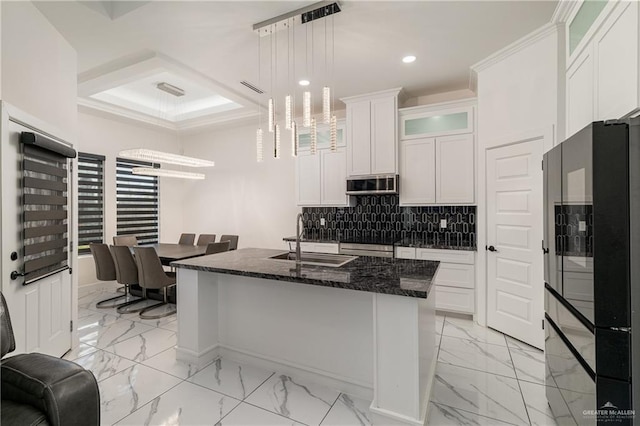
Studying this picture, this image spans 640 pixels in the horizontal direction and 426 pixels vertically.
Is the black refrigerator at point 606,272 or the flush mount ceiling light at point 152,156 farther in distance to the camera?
the flush mount ceiling light at point 152,156

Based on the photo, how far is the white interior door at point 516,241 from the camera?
9.73ft

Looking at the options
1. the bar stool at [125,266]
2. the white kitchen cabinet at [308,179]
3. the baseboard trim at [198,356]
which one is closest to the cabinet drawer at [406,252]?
the white kitchen cabinet at [308,179]

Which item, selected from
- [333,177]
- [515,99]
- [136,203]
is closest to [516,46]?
[515,99]

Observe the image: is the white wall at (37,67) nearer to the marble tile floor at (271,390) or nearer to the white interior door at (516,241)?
the marble tile floor at (271,390)

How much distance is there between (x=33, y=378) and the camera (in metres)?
1.30

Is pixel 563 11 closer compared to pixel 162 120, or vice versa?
pixel 563 11

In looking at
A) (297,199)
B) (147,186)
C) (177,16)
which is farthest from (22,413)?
(147,186)

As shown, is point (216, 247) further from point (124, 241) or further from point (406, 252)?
point (406, 252)

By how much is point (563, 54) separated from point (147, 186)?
6572mm

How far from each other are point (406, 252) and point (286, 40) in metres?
2.83

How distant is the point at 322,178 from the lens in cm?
484

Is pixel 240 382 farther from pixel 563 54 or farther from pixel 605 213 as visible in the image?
pixel 563 54

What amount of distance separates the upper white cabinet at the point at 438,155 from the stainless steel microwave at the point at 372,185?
185 mm

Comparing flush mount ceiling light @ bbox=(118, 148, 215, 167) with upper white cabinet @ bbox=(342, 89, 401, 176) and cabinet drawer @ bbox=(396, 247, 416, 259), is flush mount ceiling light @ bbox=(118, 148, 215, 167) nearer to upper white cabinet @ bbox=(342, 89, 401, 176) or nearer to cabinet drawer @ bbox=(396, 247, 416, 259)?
upper white cabinet @ bbox=(342, 89, 401, 176)
